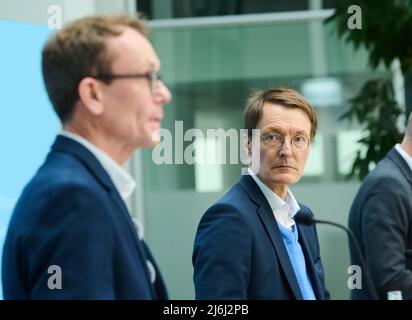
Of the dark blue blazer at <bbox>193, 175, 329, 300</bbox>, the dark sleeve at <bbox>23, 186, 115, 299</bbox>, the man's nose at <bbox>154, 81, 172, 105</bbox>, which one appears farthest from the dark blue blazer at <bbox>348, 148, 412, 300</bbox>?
the dark sleeve at <bbox>23, 186, 115, 299</bbox>

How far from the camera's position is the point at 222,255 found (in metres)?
1.89

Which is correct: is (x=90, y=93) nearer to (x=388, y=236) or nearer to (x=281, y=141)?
(x=281, y=141)

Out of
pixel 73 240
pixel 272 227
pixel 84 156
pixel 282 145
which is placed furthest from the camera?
pixel 282 145

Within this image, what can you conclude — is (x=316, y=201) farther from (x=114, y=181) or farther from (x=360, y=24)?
(x=114, y=181)

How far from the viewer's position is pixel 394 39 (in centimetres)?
415

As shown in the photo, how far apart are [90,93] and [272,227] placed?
2.28ft

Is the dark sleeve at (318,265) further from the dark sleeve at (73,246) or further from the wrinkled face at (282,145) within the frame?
the dark sleeve at (73,246)

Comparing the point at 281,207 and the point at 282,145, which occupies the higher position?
the point at 282,145

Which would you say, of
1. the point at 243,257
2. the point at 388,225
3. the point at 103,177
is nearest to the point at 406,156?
the point at 388,225

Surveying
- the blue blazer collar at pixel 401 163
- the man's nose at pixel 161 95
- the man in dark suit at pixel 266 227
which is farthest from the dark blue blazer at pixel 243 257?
the blue blazer collar at pixel 401 163

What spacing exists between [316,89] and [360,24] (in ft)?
2.57

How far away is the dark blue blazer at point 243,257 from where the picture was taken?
1.87 metres

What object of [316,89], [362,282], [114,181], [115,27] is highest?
[316,89]

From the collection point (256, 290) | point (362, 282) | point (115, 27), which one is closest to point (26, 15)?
point (362, 282)
